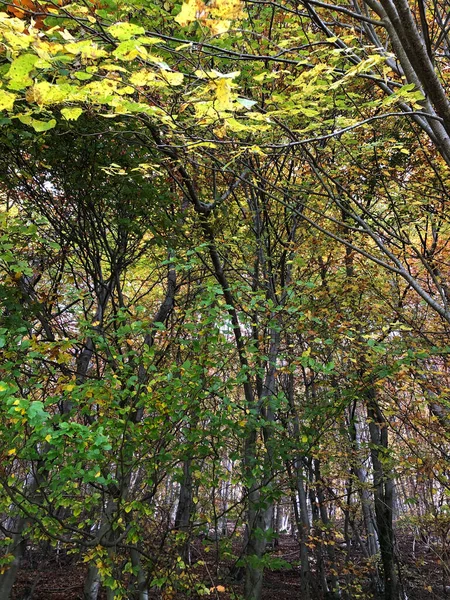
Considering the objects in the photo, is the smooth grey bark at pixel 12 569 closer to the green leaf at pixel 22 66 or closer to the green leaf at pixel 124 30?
the green leaf at pixel 22 66

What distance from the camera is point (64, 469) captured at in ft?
9.04

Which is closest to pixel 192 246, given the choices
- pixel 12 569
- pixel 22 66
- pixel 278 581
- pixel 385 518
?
pixel 22 66

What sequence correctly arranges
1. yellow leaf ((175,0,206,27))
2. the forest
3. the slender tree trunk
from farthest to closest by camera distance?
the slender tree trunk, the forest, yellow leaf ((175,0,206,27))

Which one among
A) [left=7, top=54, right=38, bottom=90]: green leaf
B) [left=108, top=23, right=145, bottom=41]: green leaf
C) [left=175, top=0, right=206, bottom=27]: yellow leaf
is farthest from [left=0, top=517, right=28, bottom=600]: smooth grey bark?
[left=175, top=0, right=206, bottom=27]: yellow leaf

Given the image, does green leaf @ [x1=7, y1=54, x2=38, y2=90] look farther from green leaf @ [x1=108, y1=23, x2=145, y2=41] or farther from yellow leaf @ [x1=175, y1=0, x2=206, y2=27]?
yellow leaf @ [x1=175, y1=0, x2=206, y2=27]

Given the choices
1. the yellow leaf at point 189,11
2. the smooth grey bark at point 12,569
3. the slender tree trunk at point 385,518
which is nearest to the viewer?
the yellow leaf at point 189,11

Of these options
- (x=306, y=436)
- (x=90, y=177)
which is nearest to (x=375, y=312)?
(x=306, y=436)

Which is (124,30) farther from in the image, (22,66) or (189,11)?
(22,66)

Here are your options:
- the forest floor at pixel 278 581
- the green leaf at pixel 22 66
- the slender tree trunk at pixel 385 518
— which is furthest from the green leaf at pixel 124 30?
the forest floor at pixel 278 581

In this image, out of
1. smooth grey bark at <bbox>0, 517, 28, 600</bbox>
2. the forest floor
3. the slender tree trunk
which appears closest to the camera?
smooth grey bark at <bbox>0, 517, 28, 600</bbox>

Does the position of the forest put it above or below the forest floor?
above

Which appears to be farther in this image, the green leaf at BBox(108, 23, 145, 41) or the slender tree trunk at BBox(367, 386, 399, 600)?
the slender tree trunk at BBox(367, 386, 399, 600)

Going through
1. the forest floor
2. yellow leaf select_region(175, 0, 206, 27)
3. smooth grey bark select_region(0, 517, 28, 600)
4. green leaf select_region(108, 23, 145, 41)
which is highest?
yellow leaf select_region(175, 0, 206, 27)

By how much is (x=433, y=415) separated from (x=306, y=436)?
7.52 ft
